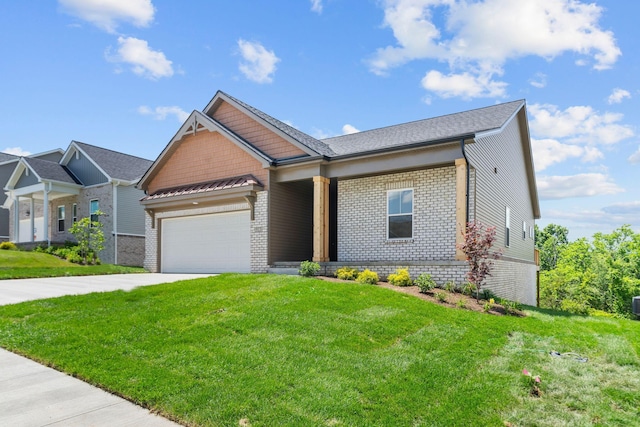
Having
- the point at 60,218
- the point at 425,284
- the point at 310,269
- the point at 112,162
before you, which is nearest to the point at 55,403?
the point at 425,284

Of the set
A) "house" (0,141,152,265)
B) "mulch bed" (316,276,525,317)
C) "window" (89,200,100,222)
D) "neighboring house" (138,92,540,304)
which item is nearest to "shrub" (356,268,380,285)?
"mulch bed" (316,276,525,317)

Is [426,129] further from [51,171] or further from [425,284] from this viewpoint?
[51,171]

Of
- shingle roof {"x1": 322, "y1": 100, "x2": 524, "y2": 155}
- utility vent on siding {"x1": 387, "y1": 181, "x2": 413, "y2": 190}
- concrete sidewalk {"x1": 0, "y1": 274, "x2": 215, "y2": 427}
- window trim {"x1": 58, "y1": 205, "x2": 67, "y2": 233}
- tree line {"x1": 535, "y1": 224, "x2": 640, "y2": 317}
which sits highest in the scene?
shingle roof {"x1": 322, "y1": 100, "x2": 524, "y2": 155}

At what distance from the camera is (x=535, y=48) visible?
1414 cm

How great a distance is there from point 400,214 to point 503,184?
19.0 ft

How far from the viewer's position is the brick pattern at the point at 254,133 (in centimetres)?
1604

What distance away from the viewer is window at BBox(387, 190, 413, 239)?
13656 mm

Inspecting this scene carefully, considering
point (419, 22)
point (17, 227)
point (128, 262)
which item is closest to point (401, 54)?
point (419, 22)

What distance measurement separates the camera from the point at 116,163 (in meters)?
26.7

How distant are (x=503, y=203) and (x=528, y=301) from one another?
231 inches

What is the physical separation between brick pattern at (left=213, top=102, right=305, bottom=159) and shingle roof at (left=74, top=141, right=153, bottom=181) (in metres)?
10.2

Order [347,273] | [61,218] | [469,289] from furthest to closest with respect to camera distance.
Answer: [61,218]
[347,273]
[469,289]

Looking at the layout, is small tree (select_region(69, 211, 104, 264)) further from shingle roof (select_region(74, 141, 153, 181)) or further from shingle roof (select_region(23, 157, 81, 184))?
shingle roof (select_region(23, 157, 81, 184))

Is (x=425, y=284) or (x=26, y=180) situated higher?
(x=26, y=180)
